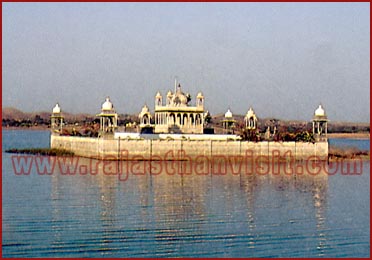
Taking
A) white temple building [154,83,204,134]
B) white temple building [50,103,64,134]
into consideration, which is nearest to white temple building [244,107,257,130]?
white temple building [154,83,204,134]

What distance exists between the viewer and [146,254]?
23.0 meters

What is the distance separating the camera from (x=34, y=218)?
96.1ft

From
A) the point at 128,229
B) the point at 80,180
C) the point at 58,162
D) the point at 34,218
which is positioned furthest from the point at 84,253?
the point at 58,162

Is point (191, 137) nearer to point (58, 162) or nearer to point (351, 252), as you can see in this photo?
point (58, 162)

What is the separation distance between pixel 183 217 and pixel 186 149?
29914 mm

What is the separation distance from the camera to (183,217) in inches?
1184

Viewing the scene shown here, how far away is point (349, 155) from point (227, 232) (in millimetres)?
43476

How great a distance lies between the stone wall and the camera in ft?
192

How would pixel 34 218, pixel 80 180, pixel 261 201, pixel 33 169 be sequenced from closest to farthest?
pixel 34 218 → pixel 261 201 → pixel 80 180 → pixel 33 169

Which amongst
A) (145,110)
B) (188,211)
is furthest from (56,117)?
(188,211)

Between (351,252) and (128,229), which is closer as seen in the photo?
(351,252)

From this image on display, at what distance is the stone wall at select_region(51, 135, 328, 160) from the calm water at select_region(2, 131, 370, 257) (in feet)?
38.6

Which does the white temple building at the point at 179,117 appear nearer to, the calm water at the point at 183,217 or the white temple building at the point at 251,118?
the white temple building at the point at 251,118

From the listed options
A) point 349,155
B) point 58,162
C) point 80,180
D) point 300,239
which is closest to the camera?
point 300,239
